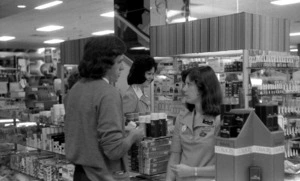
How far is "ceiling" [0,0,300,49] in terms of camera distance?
26.4 feet

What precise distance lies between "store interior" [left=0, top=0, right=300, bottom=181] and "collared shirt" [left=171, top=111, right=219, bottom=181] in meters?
0.17

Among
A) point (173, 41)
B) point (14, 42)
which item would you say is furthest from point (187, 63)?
point (14, 42)

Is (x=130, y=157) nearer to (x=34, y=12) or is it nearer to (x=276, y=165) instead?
(x=276, y=165)

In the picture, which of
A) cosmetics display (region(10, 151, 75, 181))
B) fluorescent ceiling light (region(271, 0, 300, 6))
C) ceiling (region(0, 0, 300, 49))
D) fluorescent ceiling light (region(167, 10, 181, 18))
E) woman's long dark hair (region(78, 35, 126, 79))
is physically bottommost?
cosmetics display (region(10, 151, 75, 181))

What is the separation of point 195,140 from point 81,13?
7.76 m

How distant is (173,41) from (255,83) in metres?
1.46

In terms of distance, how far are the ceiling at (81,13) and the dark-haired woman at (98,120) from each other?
447cm

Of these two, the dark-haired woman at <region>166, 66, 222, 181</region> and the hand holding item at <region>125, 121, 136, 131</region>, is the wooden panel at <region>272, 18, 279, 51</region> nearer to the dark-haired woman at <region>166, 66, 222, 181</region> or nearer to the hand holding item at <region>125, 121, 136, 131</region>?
the dark-haired woman at <region>166, 66, 222, 181</region>

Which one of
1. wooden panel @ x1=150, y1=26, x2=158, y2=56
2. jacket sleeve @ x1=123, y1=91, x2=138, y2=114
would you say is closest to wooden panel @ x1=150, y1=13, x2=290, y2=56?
wooden panel @ x1=150, y1=26, x2=158, y2=56

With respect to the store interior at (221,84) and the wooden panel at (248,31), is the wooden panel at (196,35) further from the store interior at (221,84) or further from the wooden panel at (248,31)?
the wooden panel at (248,31)

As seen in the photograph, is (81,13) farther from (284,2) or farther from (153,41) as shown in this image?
(284,2)

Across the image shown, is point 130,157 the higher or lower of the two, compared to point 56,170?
higher

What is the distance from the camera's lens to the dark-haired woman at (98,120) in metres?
2.12

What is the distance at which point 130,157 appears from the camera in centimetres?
270
